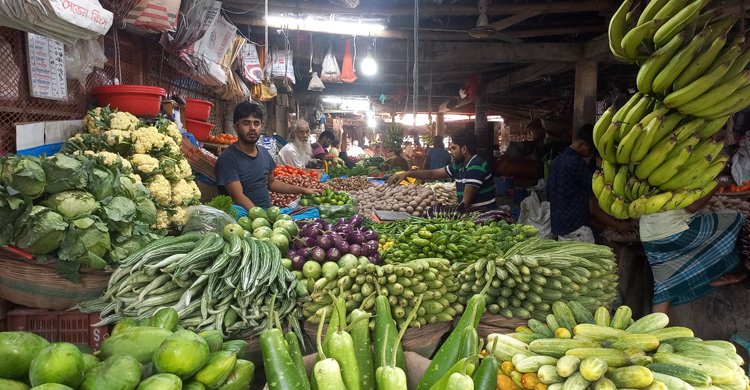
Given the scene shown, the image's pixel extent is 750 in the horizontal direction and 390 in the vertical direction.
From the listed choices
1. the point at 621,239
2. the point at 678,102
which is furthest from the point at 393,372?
the point at 621,239

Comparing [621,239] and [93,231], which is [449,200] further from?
[93,231]

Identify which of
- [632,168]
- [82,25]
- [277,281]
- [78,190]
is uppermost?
[82,25]

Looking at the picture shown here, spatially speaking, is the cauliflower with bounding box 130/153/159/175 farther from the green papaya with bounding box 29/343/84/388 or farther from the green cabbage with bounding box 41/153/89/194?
the green papaya with bounding box 29/343/84/388

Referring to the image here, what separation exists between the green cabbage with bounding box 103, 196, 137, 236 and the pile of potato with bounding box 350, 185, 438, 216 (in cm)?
313

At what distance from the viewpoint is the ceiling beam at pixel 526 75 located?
8.17 m

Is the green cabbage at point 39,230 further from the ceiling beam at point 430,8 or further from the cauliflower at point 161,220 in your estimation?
the ceiling beam at point 430,8

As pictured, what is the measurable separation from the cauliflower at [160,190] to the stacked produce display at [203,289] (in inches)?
26.0

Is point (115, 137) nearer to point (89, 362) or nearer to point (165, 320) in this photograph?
point (165, 320)

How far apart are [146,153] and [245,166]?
4.31 ft

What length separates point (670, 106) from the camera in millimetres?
2219

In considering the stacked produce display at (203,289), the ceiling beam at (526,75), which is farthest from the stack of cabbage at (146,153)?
the ceiling beam at (526,75)

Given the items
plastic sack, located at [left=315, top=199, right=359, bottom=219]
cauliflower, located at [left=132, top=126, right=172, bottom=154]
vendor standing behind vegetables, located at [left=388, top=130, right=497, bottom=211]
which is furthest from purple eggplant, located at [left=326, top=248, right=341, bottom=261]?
vendor standing behind vegetables, located at [left=388, top=130, right=497, bottom=211]

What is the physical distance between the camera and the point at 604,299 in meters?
2.65

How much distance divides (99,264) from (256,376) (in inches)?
38.9
